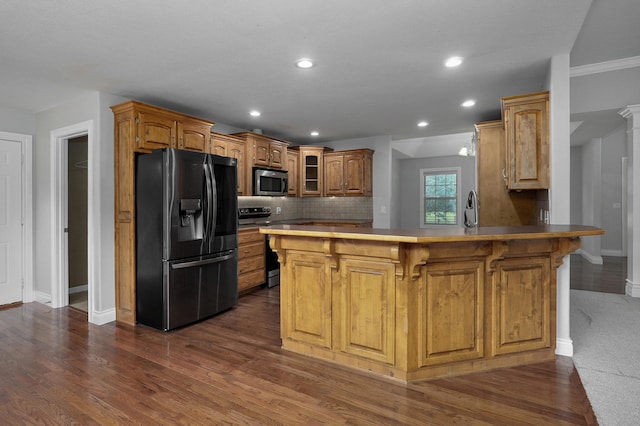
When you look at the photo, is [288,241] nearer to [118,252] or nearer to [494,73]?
[118,252]

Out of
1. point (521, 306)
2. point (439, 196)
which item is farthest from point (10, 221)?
point (439, 196)

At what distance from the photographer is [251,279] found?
4.99 metres

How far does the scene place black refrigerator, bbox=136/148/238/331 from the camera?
3.54 metres

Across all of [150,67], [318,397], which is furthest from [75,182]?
[318,397]

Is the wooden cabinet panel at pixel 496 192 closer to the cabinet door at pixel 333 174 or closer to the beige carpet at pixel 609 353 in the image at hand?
the beige carpet at pixel 609 353

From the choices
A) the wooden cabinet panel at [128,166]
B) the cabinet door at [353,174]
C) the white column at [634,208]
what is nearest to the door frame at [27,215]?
the wooden cabinet panel at [128,166]

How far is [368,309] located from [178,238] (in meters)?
2.09

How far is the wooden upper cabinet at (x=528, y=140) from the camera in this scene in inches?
123

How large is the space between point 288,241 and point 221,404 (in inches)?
49.4

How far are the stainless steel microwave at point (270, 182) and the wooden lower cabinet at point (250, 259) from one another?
2.55ft

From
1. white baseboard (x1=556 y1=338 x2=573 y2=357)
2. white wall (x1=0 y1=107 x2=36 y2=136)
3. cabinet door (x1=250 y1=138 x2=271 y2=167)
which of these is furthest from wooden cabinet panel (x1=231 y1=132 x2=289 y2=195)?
white baseboard (x1=556 y1=338 x2=573 y2=357)

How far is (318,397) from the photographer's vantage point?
2.30 meters

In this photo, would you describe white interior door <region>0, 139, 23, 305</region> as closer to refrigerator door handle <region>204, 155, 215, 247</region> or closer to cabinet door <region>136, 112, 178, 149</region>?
cabinet door <region>136, 112, 178, 149</region>

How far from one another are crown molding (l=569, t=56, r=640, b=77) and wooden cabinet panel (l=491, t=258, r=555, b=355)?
251 centimetres
